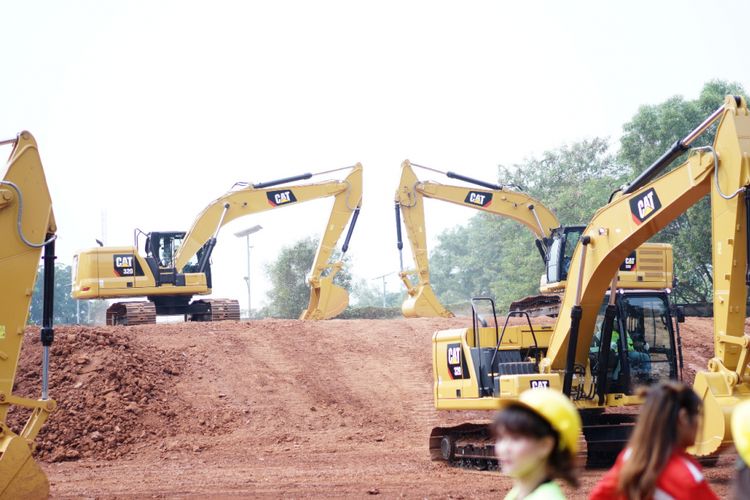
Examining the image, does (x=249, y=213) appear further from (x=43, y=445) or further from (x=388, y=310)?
(x=388, y=310)

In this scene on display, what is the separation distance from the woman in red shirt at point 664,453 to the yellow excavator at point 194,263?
85.4 ft

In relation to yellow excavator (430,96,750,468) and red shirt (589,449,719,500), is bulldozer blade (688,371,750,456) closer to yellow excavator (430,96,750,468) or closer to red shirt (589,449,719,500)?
yellow excavator (430,96,750,468)

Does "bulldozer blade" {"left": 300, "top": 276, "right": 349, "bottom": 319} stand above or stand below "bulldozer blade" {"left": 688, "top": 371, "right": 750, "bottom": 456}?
above

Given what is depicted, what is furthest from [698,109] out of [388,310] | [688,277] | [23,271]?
[23,271]

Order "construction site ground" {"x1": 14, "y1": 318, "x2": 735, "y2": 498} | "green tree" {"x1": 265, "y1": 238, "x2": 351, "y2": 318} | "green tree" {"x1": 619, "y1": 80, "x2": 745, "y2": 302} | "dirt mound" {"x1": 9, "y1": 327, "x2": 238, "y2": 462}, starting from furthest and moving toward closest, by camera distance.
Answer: "green tree" {"x1": 265, "y1": 238, "x2": 351, "y2": 318}
"green tree" {"x1": 619, "y1": 80, "x2": 745, "y2": 302}
"dirt mound" {"x1": 9, "y1": 327, "x2": 238, "y2": 462}
"construction site ground" {"x1": 14, "y1": 318, "x2": 735, "y2": 498}

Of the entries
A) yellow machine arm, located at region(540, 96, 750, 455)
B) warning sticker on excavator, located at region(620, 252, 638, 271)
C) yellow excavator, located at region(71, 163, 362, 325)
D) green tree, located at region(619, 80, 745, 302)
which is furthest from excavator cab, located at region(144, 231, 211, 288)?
green tree, located at region(619, 80, 745, 302)

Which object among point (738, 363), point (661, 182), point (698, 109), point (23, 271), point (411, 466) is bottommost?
point (411, 466)

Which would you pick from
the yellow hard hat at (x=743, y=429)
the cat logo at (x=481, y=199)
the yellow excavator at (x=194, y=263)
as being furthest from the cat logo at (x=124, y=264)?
the yellow hard hat at (x=743, y=429)

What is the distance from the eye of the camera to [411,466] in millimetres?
14328

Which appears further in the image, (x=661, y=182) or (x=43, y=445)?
(x=43, y=445)

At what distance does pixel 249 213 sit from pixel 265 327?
468 centimetres

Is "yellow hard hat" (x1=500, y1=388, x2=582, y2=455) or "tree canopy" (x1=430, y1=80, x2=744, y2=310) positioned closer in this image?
"yellow hard hat" (x1=500, y1=388, x2=582, y2=455)

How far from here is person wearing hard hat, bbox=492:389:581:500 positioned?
325 cm

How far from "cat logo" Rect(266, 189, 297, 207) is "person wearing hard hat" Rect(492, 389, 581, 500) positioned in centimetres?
2691
